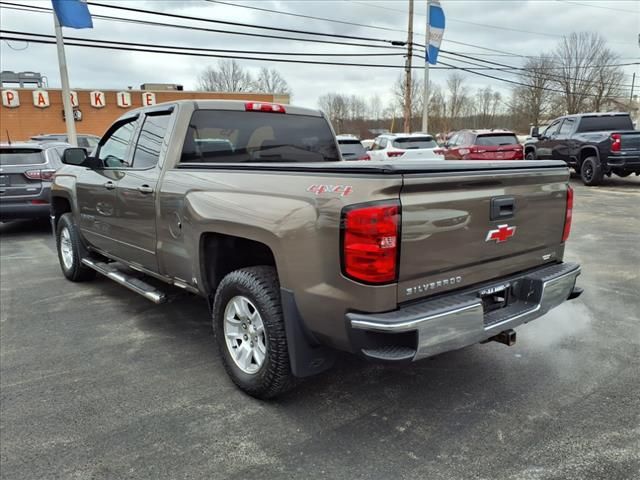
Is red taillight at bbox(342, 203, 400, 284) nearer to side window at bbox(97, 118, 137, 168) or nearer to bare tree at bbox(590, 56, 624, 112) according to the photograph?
side window at bbox(97, 118, 137, 168)

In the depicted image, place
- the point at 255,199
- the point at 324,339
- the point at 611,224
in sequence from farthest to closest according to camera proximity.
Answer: the point at 611,224
the point at 255,199
the point at 324,339

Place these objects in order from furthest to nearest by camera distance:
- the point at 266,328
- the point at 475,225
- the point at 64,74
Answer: the point at 64,74, the point at 266,328, the point at 475,225

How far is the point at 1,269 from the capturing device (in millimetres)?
6707

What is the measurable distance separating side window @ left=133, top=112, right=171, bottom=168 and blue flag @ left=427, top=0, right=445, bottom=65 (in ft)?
63.7

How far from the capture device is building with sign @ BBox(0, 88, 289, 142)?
3256 cm

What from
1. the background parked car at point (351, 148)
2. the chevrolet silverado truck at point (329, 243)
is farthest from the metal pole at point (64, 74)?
the chevrolet silverado truck at point (329, 243)

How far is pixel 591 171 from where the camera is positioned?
44.4 ft

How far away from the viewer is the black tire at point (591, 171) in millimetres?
13195

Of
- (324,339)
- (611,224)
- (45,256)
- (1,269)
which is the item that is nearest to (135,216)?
(324,339)

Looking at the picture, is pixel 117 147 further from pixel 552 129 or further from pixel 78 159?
pixel 552 129

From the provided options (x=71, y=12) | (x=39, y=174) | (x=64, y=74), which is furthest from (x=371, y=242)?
(x=64, y=74)

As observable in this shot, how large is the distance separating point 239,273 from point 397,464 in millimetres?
1421

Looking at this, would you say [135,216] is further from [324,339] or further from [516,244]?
[516,244]

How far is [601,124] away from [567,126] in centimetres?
89
